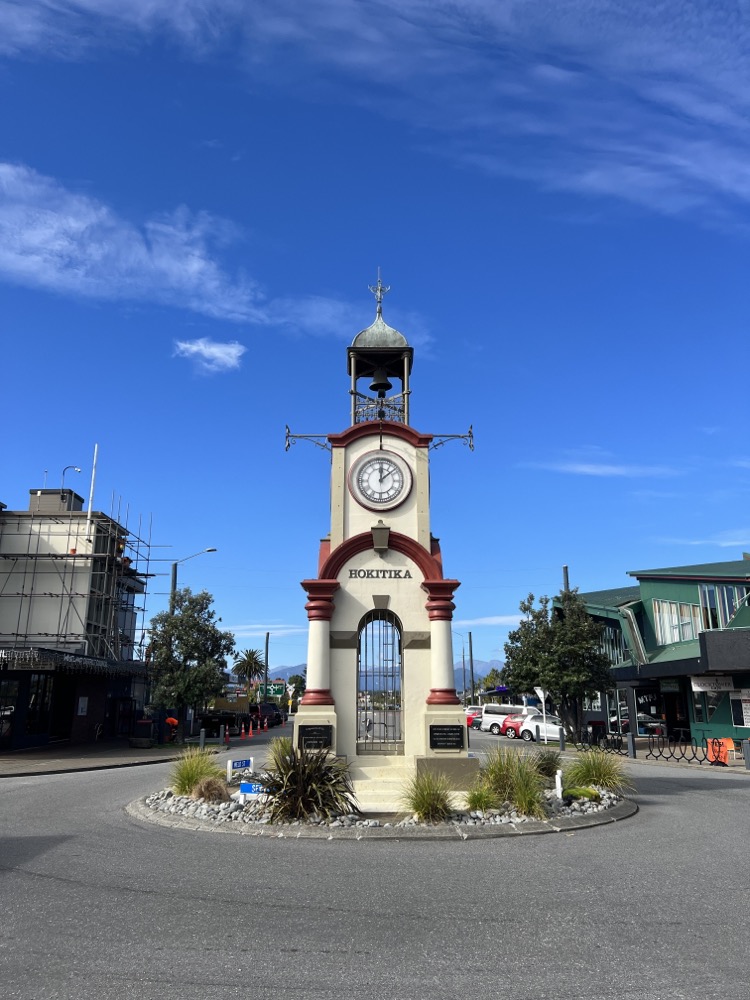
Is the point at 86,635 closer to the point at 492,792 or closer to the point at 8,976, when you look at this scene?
the point at 492,792

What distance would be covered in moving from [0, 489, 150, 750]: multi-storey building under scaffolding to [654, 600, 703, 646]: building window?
2409 centimetres

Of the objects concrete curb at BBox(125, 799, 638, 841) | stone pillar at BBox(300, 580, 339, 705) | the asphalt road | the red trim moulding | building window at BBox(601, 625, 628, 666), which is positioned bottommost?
the asphalt road

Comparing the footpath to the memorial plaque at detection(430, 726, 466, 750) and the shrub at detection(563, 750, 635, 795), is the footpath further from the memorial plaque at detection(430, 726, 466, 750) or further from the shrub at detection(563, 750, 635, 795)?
the shrub at detection(563, 750, 635, 795)

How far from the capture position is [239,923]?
6.70m

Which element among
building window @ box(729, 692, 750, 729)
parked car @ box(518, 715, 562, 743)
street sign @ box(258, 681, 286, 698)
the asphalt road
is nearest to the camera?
the asphalt road

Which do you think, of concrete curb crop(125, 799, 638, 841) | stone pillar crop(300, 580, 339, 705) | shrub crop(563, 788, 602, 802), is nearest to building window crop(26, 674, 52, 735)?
stone pillar crop(300, 580, 339, 705)

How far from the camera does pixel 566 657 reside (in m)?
31.1

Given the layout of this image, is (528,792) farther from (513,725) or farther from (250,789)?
(513,725)

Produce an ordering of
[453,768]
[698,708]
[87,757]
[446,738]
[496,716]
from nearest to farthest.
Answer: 1. [453,768]
2. [446,738]
3. [87,757]
4. [698,708]
5. [496,716]

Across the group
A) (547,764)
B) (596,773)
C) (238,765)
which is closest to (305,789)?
(238,765)

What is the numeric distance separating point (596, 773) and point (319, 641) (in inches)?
244

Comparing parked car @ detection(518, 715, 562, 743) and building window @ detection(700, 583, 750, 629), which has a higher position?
building window @ detection(700, 583, 750, 629)

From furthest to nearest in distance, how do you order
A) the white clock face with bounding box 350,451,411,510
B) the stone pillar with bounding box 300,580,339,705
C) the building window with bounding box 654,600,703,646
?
the building window with bounding box 654,600,703,646 < the white clock face with bounding box 350,451,411,510 < the stone pillar with bounding box 300,580,339,705

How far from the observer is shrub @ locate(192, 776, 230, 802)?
1324 cm
